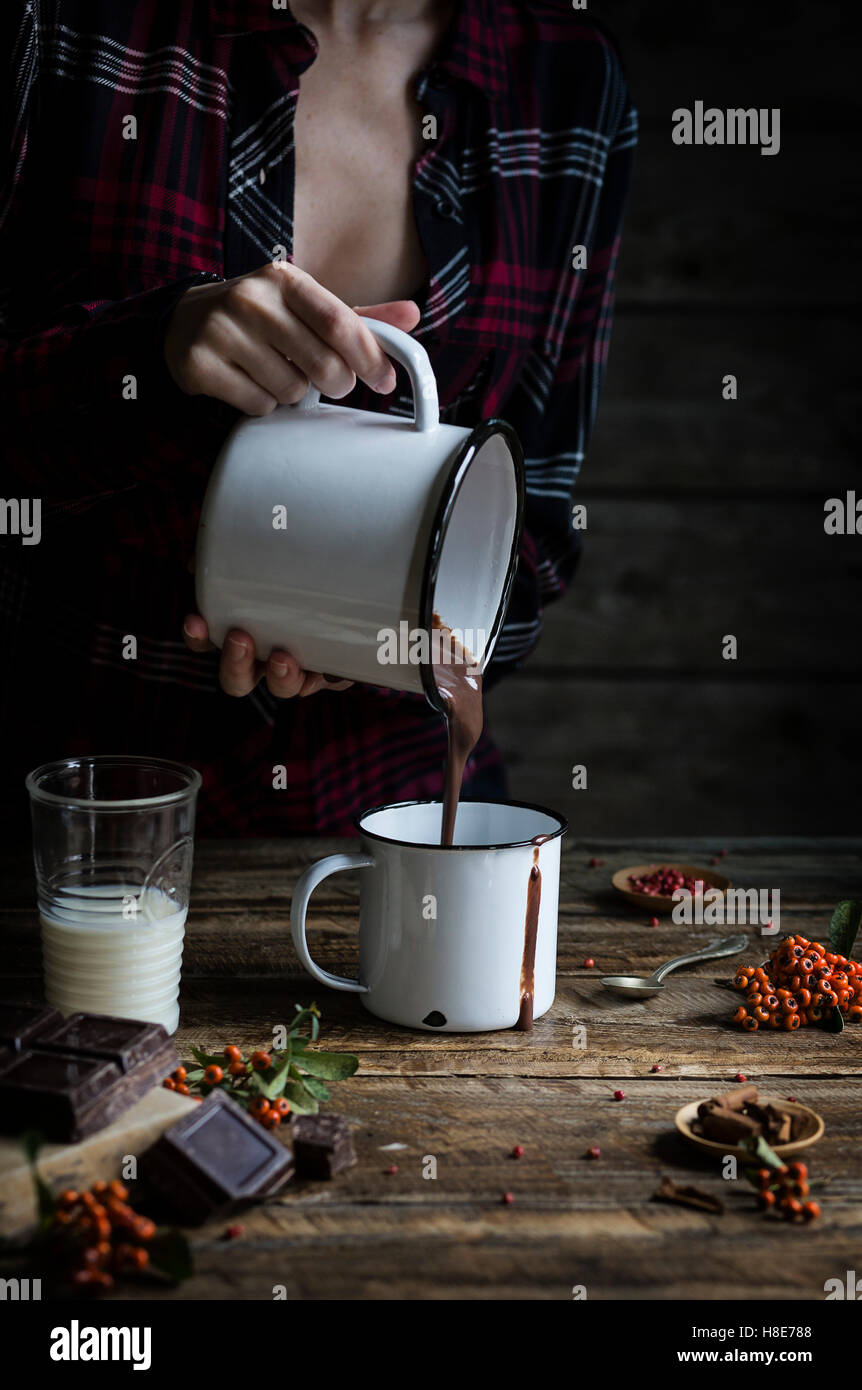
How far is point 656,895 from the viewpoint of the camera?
1186 millimetres

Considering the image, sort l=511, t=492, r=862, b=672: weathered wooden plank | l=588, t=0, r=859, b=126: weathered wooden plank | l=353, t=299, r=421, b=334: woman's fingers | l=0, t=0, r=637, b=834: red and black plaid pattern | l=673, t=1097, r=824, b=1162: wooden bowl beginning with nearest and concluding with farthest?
l=673, t=1097, r=824, b=1162: wooden bowl → l=353, t=299, r=421, b=334: woman's fingers → l=0, t=0, r=637, b=834: red and black plaid pattern → l=588, t=0, r=859, b=126: weathered wooden plank → l=511, t=492, r=862, b=672: weathered wooden plank

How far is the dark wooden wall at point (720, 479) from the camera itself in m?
2.07

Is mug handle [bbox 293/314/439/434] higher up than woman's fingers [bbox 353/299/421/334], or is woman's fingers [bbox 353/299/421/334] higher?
woman's fingers [bbox 353/299/421/334]

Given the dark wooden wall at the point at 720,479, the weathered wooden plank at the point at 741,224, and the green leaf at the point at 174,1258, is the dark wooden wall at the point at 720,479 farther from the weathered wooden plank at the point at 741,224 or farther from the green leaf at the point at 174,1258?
the green leaf at the point at 174,1258

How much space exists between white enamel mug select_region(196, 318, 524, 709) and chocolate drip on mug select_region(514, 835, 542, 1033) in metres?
0.14

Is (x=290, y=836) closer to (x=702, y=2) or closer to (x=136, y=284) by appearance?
(x=136, y=284)

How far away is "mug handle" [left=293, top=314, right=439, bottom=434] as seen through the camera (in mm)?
899

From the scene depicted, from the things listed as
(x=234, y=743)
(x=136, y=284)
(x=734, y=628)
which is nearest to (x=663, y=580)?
(x=734, y=628)

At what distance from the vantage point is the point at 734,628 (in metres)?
2.24

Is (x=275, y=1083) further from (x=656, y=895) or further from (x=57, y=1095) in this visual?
(x=656, y=895)

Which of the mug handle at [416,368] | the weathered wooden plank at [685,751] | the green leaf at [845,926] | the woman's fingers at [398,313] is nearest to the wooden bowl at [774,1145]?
the green leaf at [845,926]

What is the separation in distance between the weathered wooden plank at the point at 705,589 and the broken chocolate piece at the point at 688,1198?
1513 mm

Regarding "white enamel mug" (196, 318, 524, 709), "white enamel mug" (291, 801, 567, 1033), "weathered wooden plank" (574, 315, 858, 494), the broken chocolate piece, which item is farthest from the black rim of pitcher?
"weathered wooden plank" (574, 315, 858, 494)

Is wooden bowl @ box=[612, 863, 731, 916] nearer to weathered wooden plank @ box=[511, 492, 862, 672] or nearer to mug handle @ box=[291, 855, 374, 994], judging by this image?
mug handle @ box=[291, 855, 374, 994]
